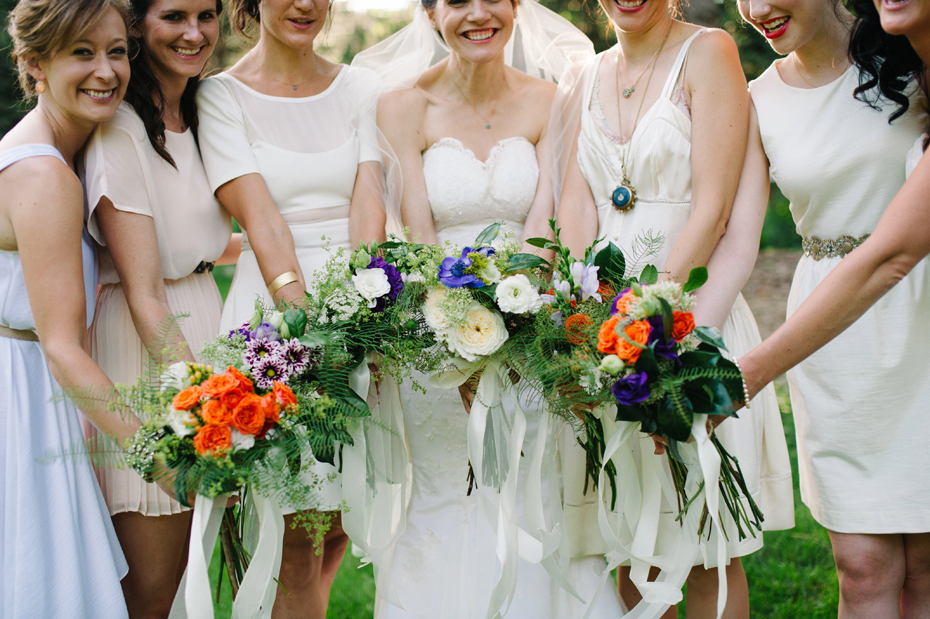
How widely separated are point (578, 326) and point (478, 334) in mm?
327

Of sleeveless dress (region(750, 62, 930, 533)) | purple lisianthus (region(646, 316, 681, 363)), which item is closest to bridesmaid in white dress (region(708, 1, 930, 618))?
sleeveless dress (region(750, 62, 930, 533))

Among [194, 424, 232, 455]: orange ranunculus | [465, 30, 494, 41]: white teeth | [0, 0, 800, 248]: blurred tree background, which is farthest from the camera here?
[0, 0, 800, 248]: blurred tree background

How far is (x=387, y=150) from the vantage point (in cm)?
346

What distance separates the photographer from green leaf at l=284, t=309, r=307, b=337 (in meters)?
2.42

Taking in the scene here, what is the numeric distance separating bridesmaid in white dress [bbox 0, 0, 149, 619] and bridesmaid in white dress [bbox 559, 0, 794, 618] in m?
1.83

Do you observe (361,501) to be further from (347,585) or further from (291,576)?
(347,585)

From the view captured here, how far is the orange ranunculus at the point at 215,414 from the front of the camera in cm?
211

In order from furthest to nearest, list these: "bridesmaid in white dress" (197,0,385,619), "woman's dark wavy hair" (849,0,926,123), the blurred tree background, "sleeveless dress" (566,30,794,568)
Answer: the blurred tree background
"bridesmaid in white dress" (197,0,385,619)
"sleeveless dress" (566,30,794,568)
"woman's dark wavy hair" (849,0,926,123)

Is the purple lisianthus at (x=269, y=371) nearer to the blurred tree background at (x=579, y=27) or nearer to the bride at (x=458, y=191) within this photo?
the bride at (x=458, y=191)

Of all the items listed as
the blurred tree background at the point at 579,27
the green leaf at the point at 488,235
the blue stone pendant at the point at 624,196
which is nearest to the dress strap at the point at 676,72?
the blue stone pendant at the point at 624,196

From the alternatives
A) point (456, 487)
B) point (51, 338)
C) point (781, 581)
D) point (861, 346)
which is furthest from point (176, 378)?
point (781, 581)

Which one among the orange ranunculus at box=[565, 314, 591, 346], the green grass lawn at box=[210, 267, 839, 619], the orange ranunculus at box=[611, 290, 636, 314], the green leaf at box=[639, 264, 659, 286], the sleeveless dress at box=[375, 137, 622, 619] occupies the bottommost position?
the green grass lawn at box=[210, 267, 839, 619]

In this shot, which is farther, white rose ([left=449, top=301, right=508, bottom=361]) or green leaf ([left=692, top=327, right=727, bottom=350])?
white rose ([left=449, top=301, right=508, bottom=361])

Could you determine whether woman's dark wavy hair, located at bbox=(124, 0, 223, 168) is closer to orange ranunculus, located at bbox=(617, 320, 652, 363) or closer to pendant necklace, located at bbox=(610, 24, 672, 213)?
pendant necklace, located at bbox=(610, 24, 672, 213)
